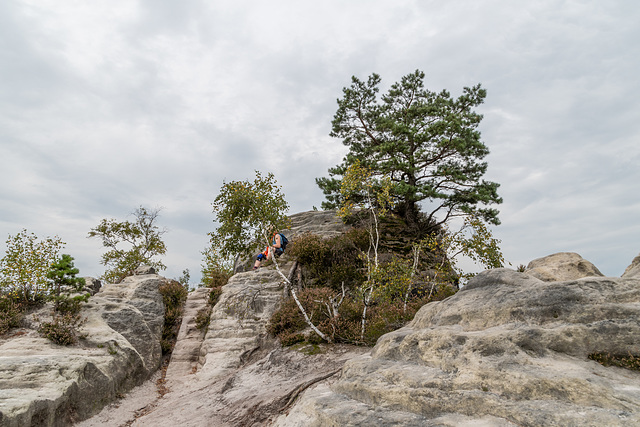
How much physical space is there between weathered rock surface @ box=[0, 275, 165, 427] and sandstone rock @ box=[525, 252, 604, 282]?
15.1 m

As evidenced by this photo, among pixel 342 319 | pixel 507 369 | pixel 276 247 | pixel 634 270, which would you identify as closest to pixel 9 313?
pixel 276 247

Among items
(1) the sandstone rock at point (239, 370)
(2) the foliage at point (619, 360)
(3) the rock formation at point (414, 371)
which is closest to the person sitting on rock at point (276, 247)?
(1) the sandstone rock at point (239, 370)

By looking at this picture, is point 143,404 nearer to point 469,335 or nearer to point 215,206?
point 215,206

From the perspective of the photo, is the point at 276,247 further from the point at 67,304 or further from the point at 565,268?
the point at 565,268

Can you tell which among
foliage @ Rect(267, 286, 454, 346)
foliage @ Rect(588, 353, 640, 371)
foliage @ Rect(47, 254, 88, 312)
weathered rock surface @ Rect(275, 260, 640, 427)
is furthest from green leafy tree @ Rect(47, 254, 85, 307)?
foliage @ Rect(588, 353, 640, 371)

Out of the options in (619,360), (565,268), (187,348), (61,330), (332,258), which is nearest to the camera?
(619,360)

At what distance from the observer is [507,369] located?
545 cm

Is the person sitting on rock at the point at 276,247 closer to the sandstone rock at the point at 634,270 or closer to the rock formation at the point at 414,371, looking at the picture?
the rock formation at the point at 414,371

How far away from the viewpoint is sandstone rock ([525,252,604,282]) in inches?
484

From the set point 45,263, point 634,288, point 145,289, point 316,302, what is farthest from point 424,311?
point 45,263

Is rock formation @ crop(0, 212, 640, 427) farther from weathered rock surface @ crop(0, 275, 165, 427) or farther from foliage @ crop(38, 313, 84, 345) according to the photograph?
foliage @ crop(38, 313, 84, 345)

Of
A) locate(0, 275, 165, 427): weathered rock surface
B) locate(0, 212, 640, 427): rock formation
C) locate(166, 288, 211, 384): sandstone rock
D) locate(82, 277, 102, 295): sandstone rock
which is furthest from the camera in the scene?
locate(82, 277, 102, 295): sandstone rock

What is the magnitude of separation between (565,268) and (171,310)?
1907 centimetres

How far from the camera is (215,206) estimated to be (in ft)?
51.5
